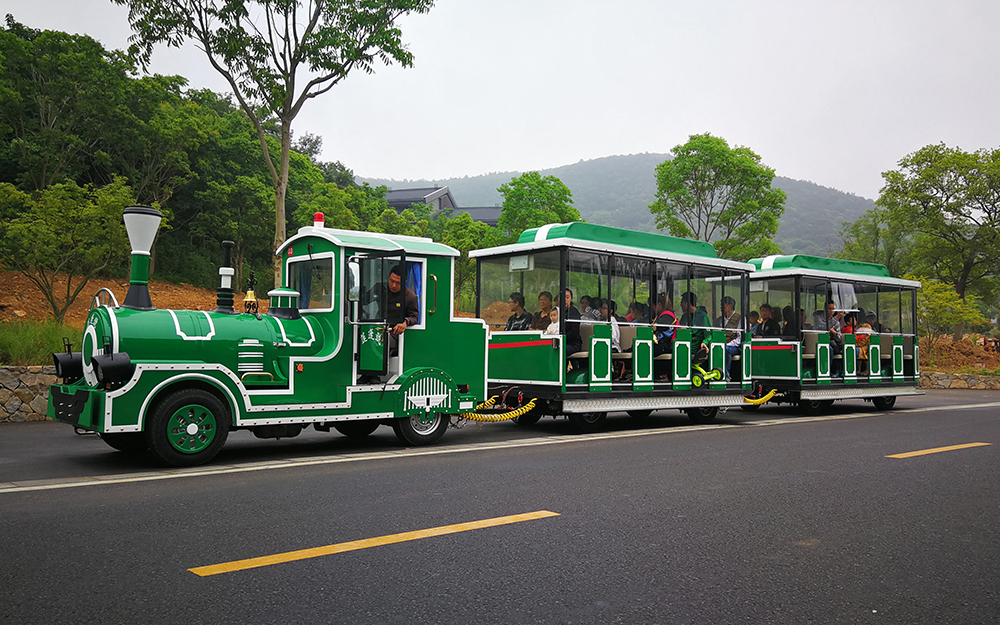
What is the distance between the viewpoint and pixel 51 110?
25.7 m

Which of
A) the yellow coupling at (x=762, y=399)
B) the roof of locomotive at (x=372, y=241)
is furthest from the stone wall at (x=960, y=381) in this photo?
the roof of locomotive at (x=372, y=241)

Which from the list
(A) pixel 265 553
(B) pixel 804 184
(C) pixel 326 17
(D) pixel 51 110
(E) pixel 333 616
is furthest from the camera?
(B) pixel 804 184

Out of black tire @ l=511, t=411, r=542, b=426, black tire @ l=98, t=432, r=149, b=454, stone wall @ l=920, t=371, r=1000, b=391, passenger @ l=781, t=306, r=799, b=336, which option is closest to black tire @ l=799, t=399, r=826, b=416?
passenger @ l=781, t=306, r=799, b=336

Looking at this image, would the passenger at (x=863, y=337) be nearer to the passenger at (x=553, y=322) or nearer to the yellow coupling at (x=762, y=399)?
the yellow coupling at (x=762, y=399)

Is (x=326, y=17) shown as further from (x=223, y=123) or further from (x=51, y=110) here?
(x=223, y=123)

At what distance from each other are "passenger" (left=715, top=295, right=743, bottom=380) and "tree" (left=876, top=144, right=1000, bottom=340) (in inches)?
1052

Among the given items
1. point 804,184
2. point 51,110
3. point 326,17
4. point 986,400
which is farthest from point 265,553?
point 804,184

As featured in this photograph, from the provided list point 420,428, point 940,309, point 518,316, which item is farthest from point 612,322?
point 940,309

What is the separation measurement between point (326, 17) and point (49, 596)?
16852 mm

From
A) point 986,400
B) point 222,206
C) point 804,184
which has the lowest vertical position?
point 986,400

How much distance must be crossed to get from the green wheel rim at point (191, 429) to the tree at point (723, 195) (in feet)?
89.0

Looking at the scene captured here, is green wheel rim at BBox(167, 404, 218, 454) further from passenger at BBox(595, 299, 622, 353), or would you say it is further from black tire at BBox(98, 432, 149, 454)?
passenger at BBox(595, 299, 622, 353)

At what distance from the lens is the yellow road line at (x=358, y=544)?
435 cm

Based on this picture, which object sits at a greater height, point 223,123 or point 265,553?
point 223,123
